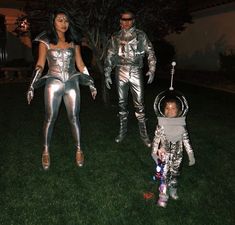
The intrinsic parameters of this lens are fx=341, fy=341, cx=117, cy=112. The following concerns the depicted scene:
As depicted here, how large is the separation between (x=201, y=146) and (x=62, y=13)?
3.53 m

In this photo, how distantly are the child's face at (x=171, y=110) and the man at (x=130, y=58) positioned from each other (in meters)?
1.88

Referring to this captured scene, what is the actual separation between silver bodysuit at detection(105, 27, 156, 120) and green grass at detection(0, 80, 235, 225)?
42.4 inches

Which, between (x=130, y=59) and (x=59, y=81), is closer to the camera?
(x=59, y=81)

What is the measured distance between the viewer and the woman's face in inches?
191

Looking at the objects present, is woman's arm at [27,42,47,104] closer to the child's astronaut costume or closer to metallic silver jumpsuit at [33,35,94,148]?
metallic silver jumpsuit at [33,35,94,148]

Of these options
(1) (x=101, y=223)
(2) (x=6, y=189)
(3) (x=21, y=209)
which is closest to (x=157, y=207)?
(1) (x=101, y=223)

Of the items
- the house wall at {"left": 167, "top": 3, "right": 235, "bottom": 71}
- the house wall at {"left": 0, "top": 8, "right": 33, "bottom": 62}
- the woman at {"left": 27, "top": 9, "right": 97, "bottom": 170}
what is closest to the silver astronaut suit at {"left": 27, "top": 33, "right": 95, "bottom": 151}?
the woman at {"left": 27, "top": 9, "right": 97, "bottom": 170}

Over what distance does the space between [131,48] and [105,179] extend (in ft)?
7.61

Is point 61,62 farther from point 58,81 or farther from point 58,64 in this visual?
point 58,81

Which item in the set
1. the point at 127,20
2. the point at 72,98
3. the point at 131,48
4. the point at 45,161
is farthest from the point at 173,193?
the point at 127,20

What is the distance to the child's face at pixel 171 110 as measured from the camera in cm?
420

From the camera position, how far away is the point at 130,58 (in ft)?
19.6

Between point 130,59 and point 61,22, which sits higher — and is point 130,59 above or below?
below

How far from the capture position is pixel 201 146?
647 centimetres
